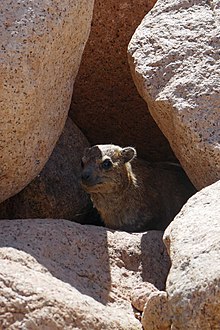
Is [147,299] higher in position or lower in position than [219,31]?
lower

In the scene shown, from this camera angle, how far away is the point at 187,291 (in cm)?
495

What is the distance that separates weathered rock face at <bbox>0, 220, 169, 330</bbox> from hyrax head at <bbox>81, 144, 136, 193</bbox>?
1.28 metres

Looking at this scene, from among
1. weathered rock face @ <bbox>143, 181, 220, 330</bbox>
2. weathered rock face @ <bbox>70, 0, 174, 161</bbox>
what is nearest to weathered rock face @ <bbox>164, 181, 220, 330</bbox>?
weathered rock face @ <bbox>143, 181, 220, 330</bbox>

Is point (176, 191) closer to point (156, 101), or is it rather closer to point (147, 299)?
point (156, 101)

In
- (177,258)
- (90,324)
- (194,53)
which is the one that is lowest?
(90,324)

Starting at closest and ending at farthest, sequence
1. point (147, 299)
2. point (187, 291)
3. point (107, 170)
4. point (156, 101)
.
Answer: point (187, 291) → point (147, 299) → point (156, 101) → point (107, 170)

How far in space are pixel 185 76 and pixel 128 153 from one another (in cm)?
166

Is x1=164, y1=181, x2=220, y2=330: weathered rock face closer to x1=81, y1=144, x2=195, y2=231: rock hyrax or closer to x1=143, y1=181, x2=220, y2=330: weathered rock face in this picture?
x1=143, y1=181, x2=220, y2=330: weathered rock face

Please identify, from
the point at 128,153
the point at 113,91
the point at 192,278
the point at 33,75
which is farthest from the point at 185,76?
the point at 192,278

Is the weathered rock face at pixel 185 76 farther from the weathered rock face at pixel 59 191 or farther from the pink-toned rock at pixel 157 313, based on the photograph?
the pink-toned rock at pixel 157 313

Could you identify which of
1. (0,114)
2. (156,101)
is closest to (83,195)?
(156,101)

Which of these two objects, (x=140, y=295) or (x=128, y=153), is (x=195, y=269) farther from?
(x=128, y=153)

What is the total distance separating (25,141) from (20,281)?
1.48 metres

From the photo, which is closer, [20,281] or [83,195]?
[20,281]
